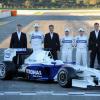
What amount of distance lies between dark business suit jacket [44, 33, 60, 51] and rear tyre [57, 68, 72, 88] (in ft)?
9.45

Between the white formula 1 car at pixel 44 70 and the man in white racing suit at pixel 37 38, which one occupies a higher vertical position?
the man in white racing suit at pixel 37 38

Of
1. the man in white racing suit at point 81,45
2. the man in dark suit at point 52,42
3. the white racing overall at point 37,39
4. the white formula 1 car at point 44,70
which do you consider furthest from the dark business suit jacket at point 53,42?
the white formula 1 car at point 44,70

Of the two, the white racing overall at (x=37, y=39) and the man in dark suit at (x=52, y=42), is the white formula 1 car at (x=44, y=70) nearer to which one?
the white racing overall at (x=37, y=39)

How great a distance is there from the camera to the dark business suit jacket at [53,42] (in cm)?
1697

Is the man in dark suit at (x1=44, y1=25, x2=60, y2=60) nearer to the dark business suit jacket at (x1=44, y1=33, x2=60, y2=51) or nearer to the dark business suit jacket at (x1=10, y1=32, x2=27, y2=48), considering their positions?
the dark business suit jacket at (x1=44, y1=33, x2=60, y2=51)

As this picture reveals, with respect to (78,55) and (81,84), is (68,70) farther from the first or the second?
(78,55)

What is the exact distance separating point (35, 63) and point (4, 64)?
106cm

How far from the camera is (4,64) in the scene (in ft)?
51.9

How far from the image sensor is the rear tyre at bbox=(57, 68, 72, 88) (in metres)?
13.9

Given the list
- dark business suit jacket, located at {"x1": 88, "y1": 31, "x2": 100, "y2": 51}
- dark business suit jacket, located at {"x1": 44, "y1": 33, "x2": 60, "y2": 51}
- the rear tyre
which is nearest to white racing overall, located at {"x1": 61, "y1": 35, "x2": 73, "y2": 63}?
dark business suit jacket, located at {"x1": 44, "y1": 33, "x2": 60, "y2": 51}

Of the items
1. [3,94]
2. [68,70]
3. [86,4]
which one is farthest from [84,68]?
[86,4]

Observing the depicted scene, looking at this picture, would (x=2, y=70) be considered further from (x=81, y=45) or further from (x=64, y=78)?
(x=81, y=45)

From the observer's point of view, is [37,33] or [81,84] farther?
[37,33]

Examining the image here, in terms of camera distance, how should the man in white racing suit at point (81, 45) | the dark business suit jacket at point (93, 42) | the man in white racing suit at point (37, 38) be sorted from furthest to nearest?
the dark business suit jacket at point (93, 42), the man in white racing suit at point (37, 38), the man in white racing suit at point (81, 45)
